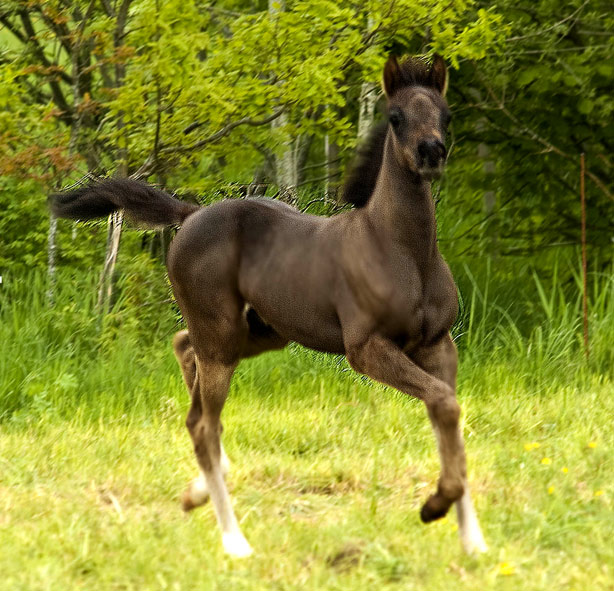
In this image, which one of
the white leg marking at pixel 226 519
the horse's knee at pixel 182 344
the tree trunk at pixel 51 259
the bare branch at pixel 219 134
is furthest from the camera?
the tree trunk at pixel 51 259

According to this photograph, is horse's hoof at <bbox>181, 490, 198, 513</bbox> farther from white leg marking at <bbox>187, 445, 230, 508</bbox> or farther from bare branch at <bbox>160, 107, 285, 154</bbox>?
bare branch at <bbox>160, 107, 285, 154</bbox>

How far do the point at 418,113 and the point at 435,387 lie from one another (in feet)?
3.42

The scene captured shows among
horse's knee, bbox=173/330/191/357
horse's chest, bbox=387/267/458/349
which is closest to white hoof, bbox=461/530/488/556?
horse's chest, bbox=387/267/458/349

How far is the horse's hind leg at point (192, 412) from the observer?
4.86 metres

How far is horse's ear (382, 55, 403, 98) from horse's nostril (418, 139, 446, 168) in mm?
371

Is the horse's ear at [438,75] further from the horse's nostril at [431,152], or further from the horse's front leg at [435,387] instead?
the horse's front leg at [435,387]

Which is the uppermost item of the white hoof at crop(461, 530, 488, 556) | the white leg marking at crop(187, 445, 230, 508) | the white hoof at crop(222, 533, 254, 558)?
the white hoof at crop(461, 530, 488, 556)

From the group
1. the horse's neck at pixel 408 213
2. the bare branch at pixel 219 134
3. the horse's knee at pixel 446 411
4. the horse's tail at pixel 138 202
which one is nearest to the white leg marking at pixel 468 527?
the horse's knee at pixel 446 411

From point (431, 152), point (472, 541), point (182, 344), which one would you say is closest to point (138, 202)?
point (182, 344)

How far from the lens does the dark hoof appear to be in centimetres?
403

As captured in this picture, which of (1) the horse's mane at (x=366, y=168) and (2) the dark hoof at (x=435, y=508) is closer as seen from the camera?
(2) the dark hoof at (x=435, y=508)

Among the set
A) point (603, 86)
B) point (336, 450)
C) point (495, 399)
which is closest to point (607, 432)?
point (495, 399)

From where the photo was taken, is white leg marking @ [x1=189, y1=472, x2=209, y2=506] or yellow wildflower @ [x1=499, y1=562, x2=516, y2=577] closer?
yellow wildflower @ [x1=499, y1=562, x2=516, y2=577]

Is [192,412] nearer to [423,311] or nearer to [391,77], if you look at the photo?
[423,311]
